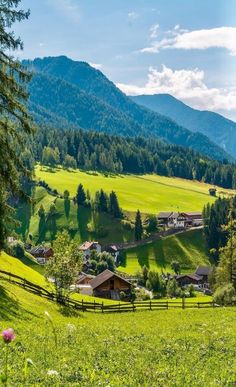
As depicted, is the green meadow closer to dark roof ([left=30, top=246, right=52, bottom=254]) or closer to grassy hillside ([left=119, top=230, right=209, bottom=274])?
grassy hillside ([left=119, top=230, right=209, bottom=274])

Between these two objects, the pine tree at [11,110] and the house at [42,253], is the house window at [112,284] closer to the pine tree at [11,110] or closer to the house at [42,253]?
the house at [42,253]

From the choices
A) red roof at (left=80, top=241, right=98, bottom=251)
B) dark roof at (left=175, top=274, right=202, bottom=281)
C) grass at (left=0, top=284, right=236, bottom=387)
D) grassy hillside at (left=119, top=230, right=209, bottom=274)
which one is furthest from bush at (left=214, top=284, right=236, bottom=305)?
red roof at (left=80, top=241, right=98, bottom=251)

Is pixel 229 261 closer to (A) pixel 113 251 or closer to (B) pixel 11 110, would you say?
(B) pixel 11 110

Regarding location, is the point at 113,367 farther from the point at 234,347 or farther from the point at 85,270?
the point at 85,270

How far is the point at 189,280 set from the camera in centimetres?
14625

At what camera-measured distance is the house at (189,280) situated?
145 m

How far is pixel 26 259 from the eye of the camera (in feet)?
438

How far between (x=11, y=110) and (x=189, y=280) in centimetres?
12669

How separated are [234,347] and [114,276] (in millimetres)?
84354

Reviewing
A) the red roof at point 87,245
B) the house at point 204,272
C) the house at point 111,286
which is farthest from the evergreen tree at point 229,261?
the red roof at point 87,245

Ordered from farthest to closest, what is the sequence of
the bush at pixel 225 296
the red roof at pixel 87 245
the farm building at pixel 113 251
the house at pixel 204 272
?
the red roof at pixel 87 245
the farm building at pixel 113 251
the house at pixel 204 272
the bush at pixel 225 296

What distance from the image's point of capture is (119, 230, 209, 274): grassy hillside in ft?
533

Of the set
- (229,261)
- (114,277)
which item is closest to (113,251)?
(114,277)

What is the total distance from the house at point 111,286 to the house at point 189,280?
1910 inches
